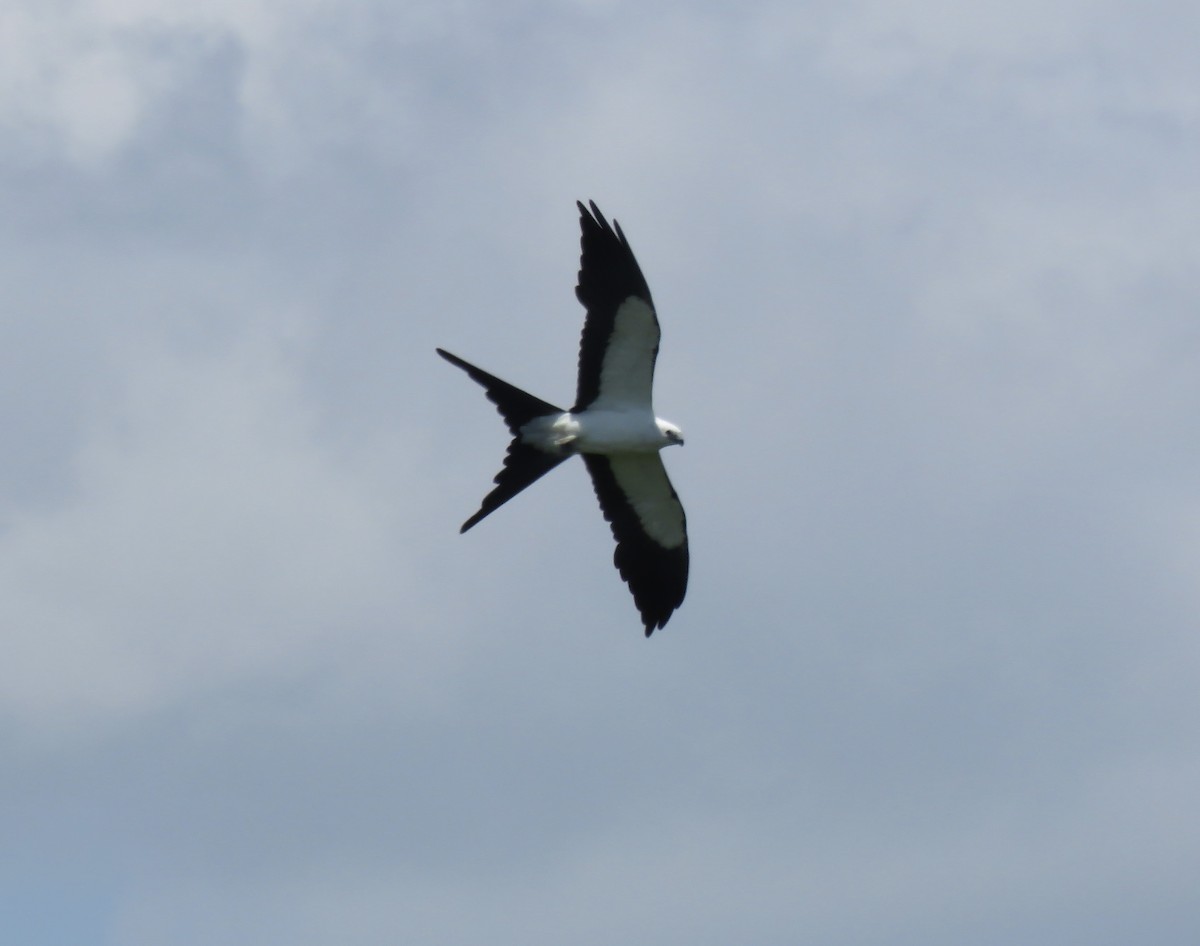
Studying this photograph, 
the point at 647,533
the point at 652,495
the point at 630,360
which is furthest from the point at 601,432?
the point at 647,533

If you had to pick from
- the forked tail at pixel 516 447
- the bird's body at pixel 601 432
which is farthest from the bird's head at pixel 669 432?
the forked tail at pixel 516 447

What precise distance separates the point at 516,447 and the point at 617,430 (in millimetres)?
1073

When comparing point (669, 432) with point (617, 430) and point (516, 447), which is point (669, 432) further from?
point (516, 447)

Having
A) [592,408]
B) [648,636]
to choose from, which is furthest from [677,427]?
[648,636]

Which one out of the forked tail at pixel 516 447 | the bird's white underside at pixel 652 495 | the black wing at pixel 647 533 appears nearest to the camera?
the forked tail at pixel 516 447

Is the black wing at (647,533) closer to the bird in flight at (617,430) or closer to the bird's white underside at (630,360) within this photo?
the bird in flight at (617,430)

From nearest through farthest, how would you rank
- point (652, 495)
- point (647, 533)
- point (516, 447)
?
point (516, 447) < point (652, 495) < point (647, 533)

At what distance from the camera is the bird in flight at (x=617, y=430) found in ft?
66.5

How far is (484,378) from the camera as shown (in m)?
20.2

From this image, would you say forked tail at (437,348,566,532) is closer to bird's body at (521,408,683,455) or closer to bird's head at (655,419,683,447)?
bird's body at (521,408,683,455)

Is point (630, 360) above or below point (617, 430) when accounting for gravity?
above

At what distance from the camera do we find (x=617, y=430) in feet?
68.5

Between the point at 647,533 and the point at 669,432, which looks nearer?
the point at 669,432

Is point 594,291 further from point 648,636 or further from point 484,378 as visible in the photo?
point 648,636
